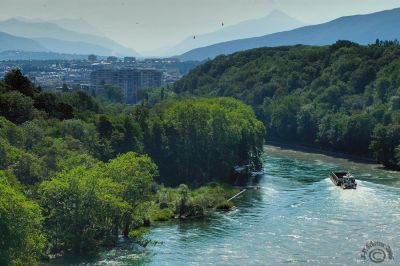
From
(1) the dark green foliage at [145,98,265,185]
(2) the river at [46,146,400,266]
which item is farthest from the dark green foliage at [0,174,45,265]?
(1) the dark green foliage at [145,98,265,185]

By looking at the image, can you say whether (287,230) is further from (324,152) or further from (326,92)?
(326,92)

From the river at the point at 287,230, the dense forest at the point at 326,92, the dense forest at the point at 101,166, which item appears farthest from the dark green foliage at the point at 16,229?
the dense forest at the point at 326,92

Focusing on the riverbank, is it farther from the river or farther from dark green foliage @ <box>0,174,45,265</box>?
dark green foliage @ <box>0,174,45,265</box>

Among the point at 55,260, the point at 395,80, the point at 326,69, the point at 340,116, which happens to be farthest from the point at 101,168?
the point at 326,69

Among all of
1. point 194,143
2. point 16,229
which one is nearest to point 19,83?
point 194,143

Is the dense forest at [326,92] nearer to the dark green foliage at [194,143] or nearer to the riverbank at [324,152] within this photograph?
the riverbank at [324,152]
